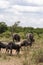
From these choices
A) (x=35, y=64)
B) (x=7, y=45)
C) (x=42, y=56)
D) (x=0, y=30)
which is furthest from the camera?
(x=0, y=30)

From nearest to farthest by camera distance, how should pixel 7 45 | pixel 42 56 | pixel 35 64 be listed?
pixel 35 64 → pixel 42 56 → pixel 7 45

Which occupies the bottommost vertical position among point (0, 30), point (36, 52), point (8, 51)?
point (0, 30)

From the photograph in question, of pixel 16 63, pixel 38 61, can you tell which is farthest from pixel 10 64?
pixel 38 61

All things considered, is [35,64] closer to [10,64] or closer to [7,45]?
[10,64]

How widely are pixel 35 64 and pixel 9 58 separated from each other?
8.57ft

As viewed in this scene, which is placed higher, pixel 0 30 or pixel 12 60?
pixel 12 60

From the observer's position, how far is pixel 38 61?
1642cm

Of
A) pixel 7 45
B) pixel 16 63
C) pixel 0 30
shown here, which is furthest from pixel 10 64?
pixel 0 30

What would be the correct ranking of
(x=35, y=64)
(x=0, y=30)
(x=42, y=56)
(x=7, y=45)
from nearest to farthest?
(x=35, y=64), (x=42, y=56), (x=7, y=45), (x=0, y=30)

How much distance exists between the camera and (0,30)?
52938 millimetres

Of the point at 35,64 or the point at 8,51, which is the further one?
the point at 8,51

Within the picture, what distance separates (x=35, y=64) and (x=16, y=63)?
1.22m

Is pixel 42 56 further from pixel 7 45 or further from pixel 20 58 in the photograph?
pixel 7 45

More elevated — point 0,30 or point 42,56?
point 42,56
